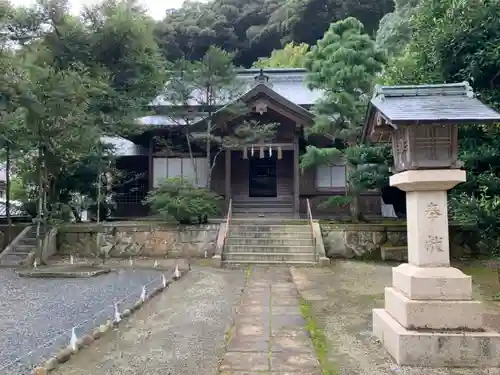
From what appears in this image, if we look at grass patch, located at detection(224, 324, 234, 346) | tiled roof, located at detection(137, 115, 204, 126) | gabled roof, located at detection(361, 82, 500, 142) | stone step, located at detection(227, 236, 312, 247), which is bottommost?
grass patch, located at detection(224, 324, 234, 346)

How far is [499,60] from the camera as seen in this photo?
27.2ft

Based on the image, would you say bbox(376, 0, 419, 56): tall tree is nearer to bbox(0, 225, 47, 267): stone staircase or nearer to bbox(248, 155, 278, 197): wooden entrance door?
bbox(248, 155, 278, 197): wooden entrance door

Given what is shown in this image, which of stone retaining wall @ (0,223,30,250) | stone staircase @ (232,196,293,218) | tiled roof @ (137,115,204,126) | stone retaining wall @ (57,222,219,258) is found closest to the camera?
stone retaining wall @ (57,222,219,258)

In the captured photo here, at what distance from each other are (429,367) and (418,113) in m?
2.76

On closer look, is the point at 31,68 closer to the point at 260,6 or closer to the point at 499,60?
the point at 499,60

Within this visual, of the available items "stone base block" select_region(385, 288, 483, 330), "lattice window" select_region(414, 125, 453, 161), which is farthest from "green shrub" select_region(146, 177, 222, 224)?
"stone base block" select_region(385, 288, 483, 330)

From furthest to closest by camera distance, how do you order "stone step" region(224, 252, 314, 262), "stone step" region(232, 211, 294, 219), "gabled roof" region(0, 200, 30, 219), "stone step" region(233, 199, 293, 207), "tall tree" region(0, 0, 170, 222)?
"stone step" region(233, 199, 293, 207), "stone step" region(232, 211, 294, 219), "gabled roof" region(0, 200, 30, 219), "stone step" region(224, 252, 314, 262), "tall tree" region(0, 0, 170, 222)

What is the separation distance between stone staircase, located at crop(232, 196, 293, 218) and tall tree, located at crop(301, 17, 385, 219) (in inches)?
148

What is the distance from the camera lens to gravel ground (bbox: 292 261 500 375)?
4.18 metres

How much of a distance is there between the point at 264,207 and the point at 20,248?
886 cm

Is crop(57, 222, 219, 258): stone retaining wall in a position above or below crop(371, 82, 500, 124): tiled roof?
below

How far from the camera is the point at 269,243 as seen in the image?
12.5 meters

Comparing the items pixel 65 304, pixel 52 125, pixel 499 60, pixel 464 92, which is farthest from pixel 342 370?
pixel 52 125

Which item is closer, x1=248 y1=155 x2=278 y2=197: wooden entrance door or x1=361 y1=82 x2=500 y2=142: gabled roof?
x1=361 y1=82 x2=500 y2=142: gabled roof
